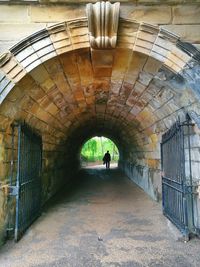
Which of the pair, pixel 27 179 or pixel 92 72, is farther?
pixel 27 179

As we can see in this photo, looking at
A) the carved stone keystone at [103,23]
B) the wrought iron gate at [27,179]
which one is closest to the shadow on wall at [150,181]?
the wrought iron gate at [27,179]

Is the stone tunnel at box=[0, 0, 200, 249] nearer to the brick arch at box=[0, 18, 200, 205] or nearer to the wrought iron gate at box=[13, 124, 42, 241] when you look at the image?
the brick arch at box=[0, 18, 200, 205]

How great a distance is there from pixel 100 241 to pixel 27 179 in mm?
1798

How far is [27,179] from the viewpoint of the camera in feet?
16.1

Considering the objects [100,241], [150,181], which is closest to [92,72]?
[100,241]

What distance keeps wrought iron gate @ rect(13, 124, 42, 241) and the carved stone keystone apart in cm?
196

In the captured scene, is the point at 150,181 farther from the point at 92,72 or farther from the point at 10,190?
the point at 10,190

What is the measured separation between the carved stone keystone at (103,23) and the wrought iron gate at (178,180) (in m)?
1.84

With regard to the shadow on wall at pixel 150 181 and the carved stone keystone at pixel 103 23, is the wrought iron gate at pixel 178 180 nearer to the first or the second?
the shadow on wall at pixel 150 181

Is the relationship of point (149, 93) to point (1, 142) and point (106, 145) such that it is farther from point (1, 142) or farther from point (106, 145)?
point (106, 145)

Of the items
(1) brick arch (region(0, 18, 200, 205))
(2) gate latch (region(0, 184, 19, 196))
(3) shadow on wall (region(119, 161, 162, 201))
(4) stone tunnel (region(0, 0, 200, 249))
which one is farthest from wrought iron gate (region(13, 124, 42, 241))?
(3) shadow on wall (region(119, 161, 162, 201))

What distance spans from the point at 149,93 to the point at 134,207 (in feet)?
10.6

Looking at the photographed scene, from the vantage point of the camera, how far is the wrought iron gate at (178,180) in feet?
14.1

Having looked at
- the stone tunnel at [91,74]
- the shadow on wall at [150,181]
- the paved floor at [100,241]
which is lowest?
the paved floor at [100,241]
